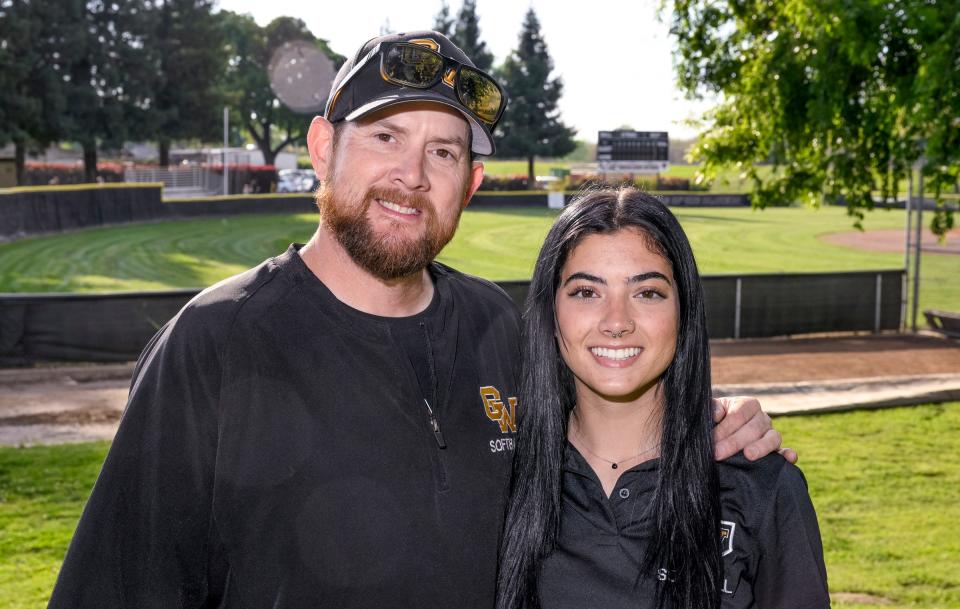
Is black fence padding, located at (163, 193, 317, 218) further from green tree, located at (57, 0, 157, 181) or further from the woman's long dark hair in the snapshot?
the woman's long dark hair

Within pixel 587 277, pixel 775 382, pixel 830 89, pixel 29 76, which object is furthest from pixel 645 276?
pixel 29 76

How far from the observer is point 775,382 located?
14.4m

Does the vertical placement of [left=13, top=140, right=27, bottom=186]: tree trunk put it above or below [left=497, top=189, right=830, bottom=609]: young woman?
above

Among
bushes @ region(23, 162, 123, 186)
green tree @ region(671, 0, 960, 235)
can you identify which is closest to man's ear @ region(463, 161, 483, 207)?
green tree @ region(671, 0, 960, 235)

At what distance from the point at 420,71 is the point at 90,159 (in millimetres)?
58223

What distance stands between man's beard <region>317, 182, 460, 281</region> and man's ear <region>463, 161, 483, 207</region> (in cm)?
26

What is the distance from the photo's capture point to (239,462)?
254 centimetres

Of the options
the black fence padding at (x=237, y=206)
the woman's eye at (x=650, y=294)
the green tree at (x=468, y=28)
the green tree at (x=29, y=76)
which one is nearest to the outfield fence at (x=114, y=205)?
the black fence padding at (x=237, y=206)

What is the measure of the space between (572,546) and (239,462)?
3.00 feet

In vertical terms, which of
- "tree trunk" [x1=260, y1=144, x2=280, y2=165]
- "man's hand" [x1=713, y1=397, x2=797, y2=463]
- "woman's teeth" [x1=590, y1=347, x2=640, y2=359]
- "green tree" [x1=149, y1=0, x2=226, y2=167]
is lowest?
"man's hand" [x1=713, y1=397, x2=797, y2=463]

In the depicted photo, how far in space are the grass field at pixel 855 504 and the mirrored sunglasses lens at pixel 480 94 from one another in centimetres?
465

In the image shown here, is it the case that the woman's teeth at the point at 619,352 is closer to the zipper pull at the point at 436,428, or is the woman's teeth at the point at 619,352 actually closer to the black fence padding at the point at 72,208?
the zipper pull at the point at 436,428

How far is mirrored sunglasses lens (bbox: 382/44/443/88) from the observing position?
2.93 m

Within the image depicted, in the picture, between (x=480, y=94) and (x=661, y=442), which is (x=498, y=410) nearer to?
(x=661, y=442)
